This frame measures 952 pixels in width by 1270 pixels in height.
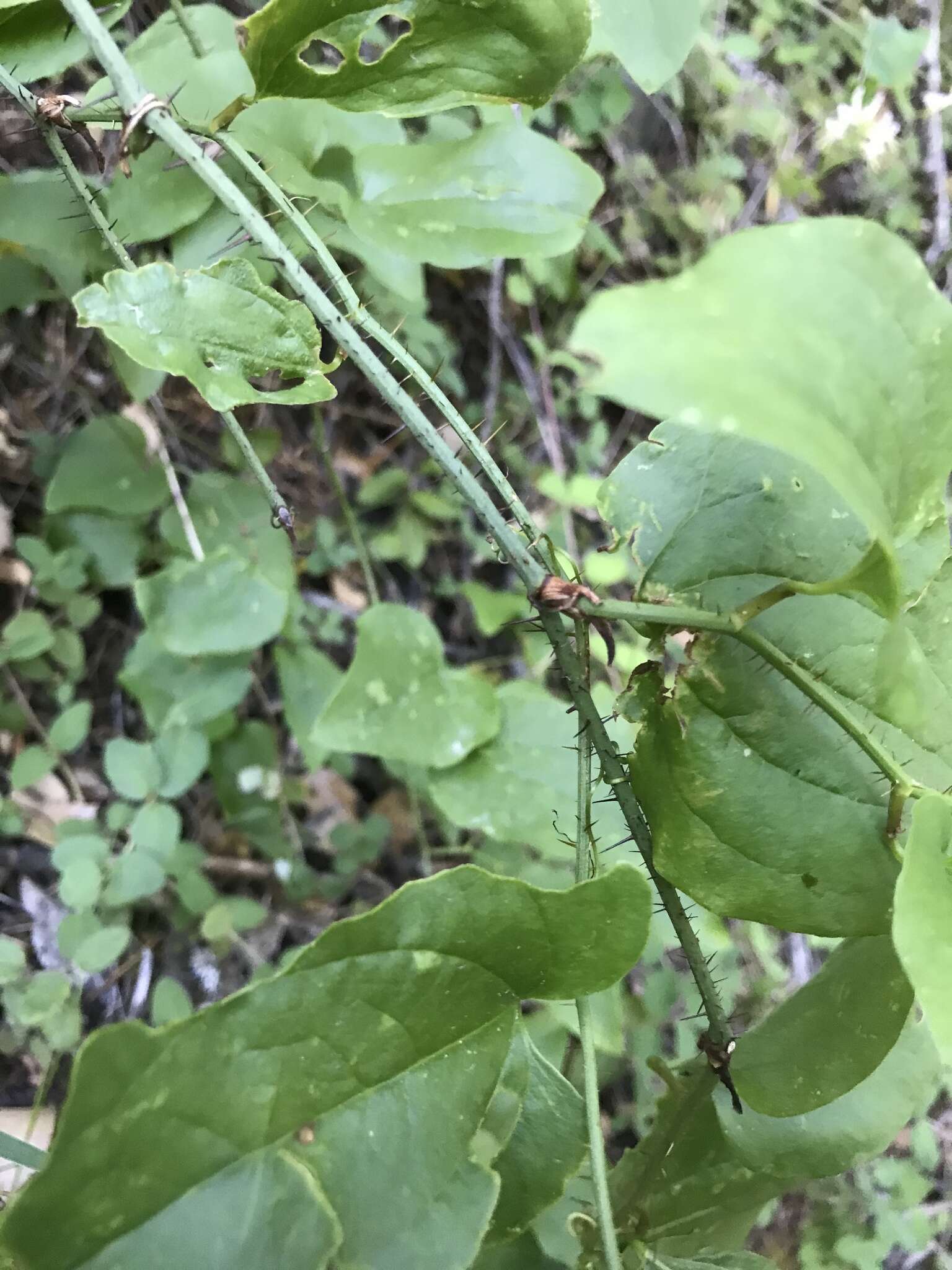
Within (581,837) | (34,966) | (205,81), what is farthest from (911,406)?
(34,966)

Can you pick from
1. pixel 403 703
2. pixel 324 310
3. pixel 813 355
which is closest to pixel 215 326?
pixel 324 310

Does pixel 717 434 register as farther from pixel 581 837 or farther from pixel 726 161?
pixel 726 161

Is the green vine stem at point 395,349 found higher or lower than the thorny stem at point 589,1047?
A: higher

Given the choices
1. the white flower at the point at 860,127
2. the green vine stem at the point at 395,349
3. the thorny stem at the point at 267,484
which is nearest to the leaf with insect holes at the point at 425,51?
the green vine stem at the point at 395,349

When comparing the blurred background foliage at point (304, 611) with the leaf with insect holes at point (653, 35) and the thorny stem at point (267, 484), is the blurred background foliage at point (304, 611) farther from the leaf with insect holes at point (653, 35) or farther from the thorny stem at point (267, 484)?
the thorny stem at point (267, 484)

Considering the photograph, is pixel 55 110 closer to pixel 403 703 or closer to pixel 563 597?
pixel 563 597

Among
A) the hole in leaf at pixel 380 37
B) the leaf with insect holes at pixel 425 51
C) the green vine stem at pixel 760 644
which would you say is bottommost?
the green vine stem at pixel 760 644
